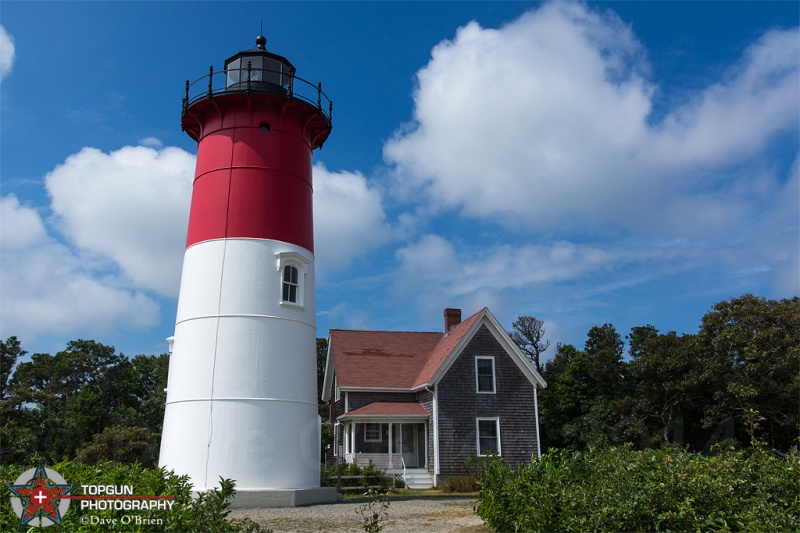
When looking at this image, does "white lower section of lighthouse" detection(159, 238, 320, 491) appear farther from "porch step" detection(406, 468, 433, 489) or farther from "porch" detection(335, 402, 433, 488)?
"porch" detection(335, 402, 433, 488)

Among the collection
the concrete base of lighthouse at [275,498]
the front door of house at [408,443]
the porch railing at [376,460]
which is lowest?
the concrete base of lighthouse at [275,498]

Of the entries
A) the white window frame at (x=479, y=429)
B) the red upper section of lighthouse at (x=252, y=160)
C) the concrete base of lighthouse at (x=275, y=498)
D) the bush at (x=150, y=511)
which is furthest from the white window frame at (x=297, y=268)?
the white window frame at (x=479, y=429)

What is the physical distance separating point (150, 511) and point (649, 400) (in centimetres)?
2502

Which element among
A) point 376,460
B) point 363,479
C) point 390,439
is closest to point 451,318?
point 390,439

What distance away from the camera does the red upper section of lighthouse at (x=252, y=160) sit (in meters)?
15.3

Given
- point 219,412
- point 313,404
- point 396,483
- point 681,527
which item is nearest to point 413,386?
point 396,483

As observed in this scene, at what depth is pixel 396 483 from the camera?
20.8m

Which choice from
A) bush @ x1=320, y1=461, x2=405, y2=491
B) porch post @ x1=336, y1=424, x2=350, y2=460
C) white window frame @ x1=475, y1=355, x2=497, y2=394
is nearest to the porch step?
bush @ x1=320, y1=461, x2=405, y2=491

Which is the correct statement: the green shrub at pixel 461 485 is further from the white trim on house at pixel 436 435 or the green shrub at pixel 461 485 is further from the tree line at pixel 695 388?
the tree line at pixel 695 388

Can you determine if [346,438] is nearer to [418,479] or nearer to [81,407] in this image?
[418,479]

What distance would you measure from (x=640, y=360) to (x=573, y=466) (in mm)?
20821

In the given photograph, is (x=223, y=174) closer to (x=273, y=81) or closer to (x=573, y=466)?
(x=273, y=81)

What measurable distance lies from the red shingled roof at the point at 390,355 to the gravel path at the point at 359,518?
27.2ft

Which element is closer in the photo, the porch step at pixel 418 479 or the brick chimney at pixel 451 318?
the porch step at pixel 418 479
